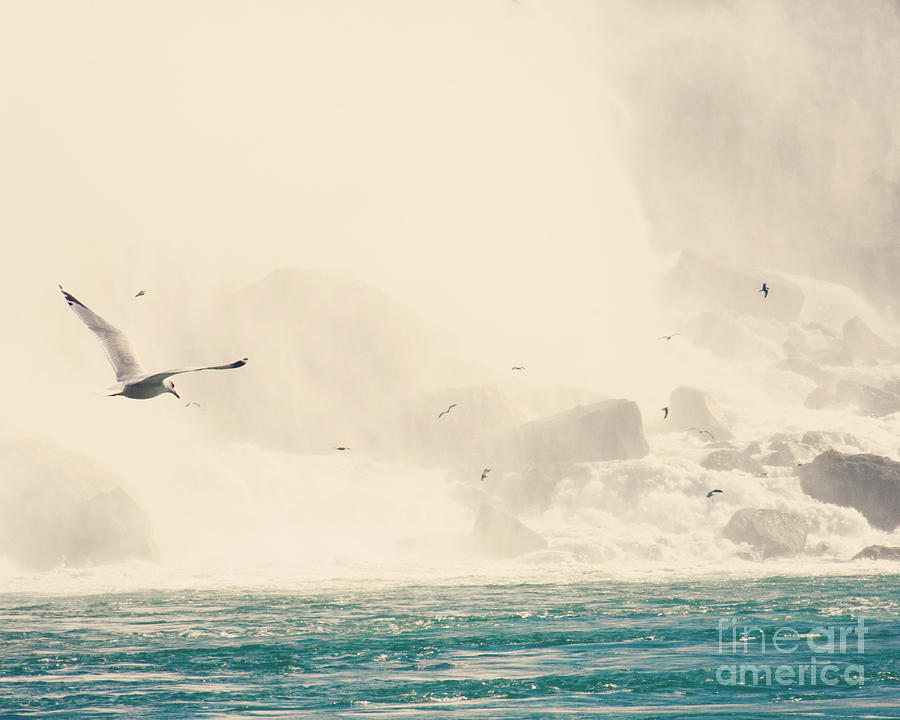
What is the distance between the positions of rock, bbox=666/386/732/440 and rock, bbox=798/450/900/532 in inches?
511

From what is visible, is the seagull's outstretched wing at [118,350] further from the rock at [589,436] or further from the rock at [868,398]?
the rock at [868,398]

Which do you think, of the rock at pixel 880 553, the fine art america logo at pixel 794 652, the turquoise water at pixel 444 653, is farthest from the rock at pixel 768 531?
the fine art america logo at pixel 794 652

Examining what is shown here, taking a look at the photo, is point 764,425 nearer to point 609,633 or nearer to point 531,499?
point 531,499

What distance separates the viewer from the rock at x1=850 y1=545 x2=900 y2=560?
124ft

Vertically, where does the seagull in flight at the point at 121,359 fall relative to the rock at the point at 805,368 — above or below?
below

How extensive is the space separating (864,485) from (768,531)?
6625 mm

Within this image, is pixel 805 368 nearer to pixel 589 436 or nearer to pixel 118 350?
pixel 589 436

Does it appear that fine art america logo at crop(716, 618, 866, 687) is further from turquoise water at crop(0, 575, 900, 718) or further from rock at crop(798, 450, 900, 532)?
rock at crop(798, 450, 900, 532)

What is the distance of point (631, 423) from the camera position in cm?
5231

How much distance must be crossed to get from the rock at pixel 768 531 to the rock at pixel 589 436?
9.71 metres

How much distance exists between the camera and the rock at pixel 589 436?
2018 inches

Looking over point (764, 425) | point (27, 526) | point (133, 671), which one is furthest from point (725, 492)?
point (133, 671)

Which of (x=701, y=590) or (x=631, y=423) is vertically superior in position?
(x=631, y=423)

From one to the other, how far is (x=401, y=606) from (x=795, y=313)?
67035 millimetres
